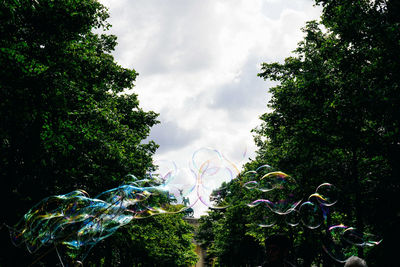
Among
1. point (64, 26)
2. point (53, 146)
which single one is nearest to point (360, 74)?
point (64, 26)

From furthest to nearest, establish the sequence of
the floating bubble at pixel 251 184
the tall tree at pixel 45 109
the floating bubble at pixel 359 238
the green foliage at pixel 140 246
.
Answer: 1. the green foliage at pixel 140 246
2. the tall tree at pixel 45 109
3. the floating bubble at pixel 359 238
4. the floating bubble at pixel 251 184

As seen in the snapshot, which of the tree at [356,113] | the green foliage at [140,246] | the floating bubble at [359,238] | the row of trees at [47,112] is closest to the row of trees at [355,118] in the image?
the tree at [356,113]

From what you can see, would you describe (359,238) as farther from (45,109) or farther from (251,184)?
(45,109)

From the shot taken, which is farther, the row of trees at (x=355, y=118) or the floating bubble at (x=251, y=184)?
the row of trees at (x=355, y=118)

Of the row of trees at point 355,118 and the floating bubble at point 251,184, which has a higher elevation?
the row of trees at point 355,118

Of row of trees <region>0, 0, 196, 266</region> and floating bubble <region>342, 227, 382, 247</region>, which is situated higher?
row of trees <region>0, 0, 196, 266</region>

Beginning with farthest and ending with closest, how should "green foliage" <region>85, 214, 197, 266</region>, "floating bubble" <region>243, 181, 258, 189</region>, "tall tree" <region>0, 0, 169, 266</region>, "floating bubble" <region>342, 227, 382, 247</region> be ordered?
"green foliage" <region>85, 214, 197, 266</region> → "tall tree" <region>0, 0, 169, 266</region> → "floating bubble" <region>342, 227, 382, 247</region> → "floating bubble" <region>243, 181, 258, 189</region>

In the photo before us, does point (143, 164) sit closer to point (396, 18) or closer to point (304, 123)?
point (304, 123)

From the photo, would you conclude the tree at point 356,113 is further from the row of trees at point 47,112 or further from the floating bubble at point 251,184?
the row of trees at point 47,112

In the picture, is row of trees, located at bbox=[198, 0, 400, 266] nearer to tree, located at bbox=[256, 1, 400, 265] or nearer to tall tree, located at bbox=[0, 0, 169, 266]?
tree, located at bbox=[256, 1, 400, 265]

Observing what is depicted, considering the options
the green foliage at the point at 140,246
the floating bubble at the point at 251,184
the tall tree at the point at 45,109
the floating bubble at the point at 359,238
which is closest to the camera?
the floating bubble at the point at 251,184

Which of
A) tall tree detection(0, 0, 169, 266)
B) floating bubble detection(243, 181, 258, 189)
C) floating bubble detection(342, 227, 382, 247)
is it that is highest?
tall tree detection(0, 0, 169, 266)

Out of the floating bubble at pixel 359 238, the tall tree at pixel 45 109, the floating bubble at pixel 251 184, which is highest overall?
the tall tree at pixel 45 109

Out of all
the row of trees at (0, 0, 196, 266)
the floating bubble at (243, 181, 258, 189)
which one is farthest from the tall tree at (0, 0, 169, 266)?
the floating bubble at (243, 181, 258, 189)
